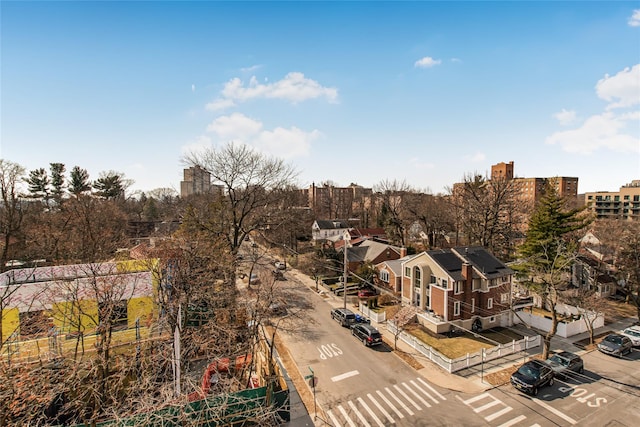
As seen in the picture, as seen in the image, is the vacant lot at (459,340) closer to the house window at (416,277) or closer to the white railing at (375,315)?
the white railing at (375,315)

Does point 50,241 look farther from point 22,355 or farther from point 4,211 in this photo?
point 22,355

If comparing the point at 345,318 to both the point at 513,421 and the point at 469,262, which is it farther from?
the point at 513,421

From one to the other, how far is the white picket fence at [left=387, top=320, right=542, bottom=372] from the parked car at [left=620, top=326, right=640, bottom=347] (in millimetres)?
6153

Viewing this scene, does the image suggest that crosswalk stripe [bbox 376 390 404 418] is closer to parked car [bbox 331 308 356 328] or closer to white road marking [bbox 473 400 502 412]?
white road marking [bbox 473 400 502 412]

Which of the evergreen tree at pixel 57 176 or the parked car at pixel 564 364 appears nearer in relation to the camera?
the parked car at pixel 564 364

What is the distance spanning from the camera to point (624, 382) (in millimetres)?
17016

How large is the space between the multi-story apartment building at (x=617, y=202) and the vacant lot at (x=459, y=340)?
7018cm

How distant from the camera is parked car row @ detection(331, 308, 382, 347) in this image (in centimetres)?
2080

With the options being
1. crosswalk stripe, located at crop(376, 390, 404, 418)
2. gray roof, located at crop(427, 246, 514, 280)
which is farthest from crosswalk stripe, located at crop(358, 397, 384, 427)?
gray roof, located at crop(427, 246, 514, 280)

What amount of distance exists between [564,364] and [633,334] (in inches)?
385

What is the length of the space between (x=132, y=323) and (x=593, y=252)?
4954cm

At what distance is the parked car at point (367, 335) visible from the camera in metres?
20.7

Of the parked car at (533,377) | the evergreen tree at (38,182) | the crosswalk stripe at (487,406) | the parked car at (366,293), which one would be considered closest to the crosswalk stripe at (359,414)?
the crosswalk stripe at (487,406)

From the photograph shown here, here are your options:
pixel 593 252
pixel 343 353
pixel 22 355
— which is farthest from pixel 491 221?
pixel 22 355
